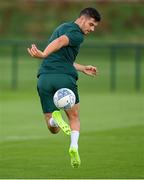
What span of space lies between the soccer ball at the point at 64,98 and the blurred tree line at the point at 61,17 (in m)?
35.0

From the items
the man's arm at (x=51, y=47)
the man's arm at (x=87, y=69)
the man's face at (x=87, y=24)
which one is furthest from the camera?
the man's arm at (x=87, y=69)

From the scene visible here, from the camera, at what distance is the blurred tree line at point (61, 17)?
48.5 m

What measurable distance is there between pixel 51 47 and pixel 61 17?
37263mm

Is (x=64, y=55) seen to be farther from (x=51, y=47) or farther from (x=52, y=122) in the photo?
(x=52, y=122)

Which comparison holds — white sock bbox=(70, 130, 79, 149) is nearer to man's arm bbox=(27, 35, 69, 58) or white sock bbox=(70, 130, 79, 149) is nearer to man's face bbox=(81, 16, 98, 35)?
man's arm bbox=(27, 35, 69, 58)

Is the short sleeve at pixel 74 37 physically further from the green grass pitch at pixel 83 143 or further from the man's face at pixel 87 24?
the green grass pitch at pixel 83 143

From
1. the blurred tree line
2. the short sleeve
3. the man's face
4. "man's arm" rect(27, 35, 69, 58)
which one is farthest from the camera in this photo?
the blurred tree line

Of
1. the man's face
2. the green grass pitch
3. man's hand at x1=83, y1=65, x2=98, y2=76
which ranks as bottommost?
the green grass pitch

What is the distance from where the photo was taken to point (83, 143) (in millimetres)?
16562

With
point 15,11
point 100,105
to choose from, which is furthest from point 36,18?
point 100,105

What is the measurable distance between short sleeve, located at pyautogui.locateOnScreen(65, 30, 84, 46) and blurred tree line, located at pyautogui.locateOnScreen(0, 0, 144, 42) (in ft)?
115

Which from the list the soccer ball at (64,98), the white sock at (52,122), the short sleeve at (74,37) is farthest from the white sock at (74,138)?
the short sleeve at (74,37)

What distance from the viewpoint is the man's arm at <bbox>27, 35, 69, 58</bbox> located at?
11.9 meters

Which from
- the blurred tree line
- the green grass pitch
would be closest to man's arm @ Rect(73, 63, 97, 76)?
the green grass pitch
